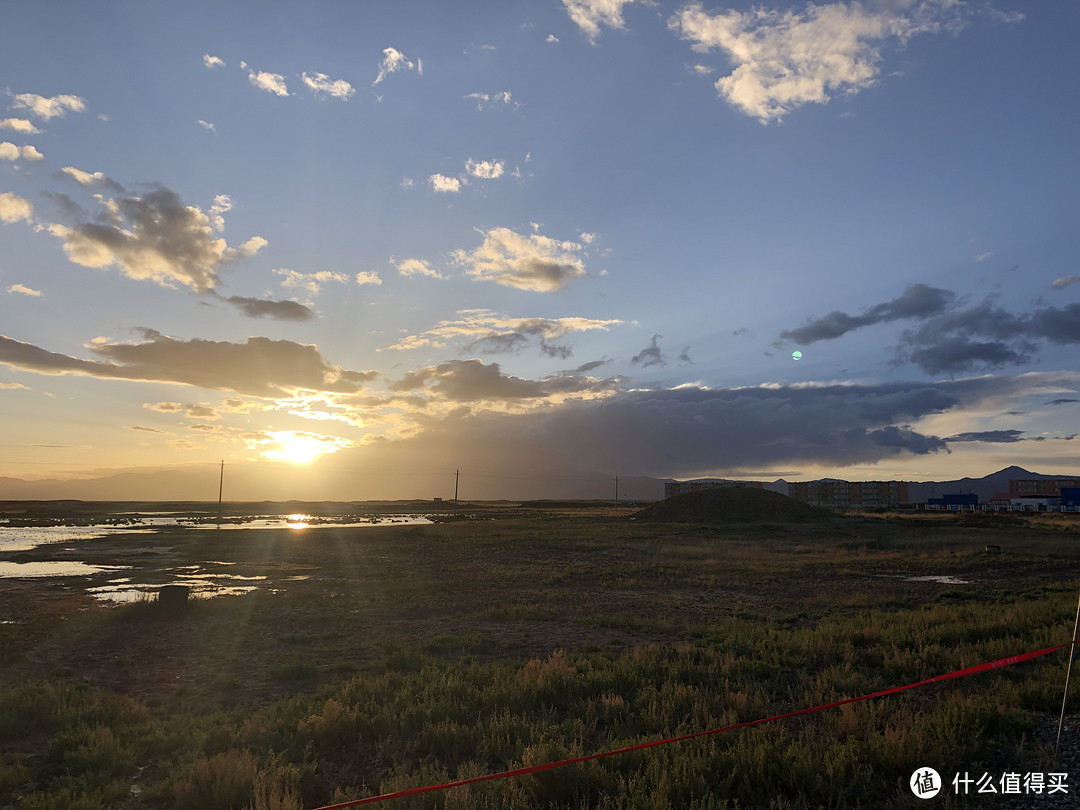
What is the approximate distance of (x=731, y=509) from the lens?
3556 inches

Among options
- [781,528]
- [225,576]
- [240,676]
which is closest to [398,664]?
[240,676]

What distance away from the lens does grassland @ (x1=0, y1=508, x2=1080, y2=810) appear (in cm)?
738

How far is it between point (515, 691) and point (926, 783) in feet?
20.7

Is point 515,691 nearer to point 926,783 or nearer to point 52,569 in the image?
point 926,783

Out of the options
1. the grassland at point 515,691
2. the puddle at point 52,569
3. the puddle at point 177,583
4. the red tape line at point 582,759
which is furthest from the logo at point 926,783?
the puddle at point 52,569

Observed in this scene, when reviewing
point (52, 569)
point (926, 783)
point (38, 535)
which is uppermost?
point (926, 783)

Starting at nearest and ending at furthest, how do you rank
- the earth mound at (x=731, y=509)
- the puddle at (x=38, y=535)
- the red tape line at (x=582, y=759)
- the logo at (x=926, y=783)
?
the red tape line at (x=582, y=759), the logo at (x=926, y=783), the puddle at (x=38, y=535), the earth mound at (x=731, y=509)

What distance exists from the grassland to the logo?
5.9 inches

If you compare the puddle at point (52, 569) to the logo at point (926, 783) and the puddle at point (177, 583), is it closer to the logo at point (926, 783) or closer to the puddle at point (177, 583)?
the puddle at point (177, 583)

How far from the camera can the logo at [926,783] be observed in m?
6.72

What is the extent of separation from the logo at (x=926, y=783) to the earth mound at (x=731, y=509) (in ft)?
261

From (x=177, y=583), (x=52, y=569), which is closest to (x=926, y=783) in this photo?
(x=177, y=583)

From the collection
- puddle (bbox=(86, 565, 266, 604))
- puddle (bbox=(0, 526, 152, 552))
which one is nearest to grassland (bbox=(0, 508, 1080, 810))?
puddle (bbox=(86, 565, 266, 604))

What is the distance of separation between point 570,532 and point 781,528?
2436 centimetres
